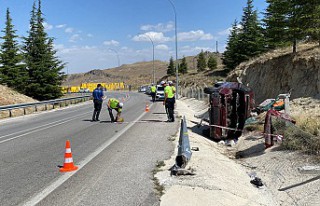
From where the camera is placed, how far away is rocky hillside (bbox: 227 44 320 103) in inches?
666

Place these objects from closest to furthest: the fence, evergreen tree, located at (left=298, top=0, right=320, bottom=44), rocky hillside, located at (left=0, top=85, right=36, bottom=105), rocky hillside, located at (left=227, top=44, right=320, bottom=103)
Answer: rocky hillside, located at (left=227, top=44, right=320, bottom=103), evergreen tree, located at (left=298, top=0, right=320, bottom=44), the fence, rocky hillside, located at (left=0, top=85, right=36, bottom=105)

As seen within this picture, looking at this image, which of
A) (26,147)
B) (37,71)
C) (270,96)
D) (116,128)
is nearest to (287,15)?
(270,96)

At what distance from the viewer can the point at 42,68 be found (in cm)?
3900

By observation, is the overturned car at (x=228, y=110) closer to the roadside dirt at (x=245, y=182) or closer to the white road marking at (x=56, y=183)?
the roadside dirt at (x=245, y=182)

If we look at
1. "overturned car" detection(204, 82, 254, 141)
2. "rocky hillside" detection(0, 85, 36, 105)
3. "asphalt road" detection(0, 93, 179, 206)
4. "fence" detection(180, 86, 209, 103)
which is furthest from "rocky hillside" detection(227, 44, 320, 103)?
"rocky hillside" detection(0, 85, 36, 105)

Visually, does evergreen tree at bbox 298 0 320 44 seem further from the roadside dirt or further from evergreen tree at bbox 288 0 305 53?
the roadside dirt

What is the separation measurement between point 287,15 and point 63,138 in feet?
53.8

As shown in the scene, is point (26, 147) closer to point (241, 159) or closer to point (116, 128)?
point (116, 128)

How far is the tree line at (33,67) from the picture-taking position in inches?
1537

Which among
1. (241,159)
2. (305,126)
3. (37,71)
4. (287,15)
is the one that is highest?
(287,15)

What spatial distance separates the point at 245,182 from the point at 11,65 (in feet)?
134

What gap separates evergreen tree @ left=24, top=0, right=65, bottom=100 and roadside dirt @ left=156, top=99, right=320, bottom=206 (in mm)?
33812

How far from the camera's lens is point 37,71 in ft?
127

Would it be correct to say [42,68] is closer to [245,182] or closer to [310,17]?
[310,17]
